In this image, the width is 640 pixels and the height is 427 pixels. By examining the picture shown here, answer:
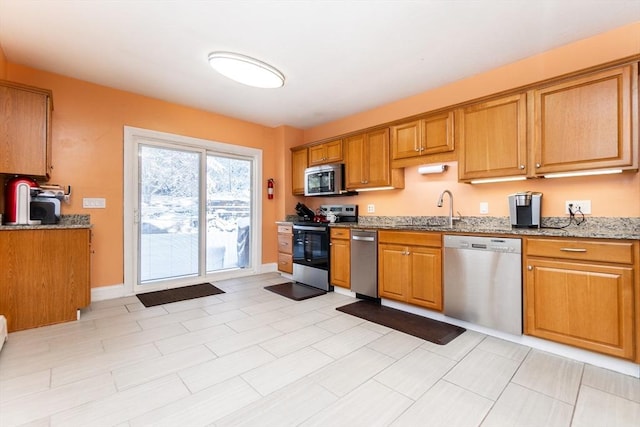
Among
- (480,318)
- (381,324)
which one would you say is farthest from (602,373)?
(381,324)

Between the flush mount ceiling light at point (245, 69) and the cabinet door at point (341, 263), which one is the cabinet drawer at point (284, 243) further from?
the flush mount ceiling light at point (245, 69)

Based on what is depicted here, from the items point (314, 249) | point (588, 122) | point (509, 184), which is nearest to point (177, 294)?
point (314, 249)

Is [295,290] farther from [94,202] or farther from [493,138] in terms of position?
[493,138]

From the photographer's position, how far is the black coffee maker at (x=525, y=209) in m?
2.59

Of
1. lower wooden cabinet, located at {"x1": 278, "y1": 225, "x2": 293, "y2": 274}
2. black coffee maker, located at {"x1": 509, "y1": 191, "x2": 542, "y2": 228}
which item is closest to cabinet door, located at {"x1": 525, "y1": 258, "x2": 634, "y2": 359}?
black coffee maker, located at {"x1": 509, "y1": 191, "x2": 542, "y2": 228}

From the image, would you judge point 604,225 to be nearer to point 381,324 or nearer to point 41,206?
point 381,324

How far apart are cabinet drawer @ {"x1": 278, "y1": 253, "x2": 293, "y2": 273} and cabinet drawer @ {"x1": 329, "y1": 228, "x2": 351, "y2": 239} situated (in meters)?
1.04

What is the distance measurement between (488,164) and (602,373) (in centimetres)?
182

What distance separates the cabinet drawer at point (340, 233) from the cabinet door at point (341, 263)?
5cm

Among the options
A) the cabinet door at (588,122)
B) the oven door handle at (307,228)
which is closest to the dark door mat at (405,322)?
the oven door handle at (307,228)

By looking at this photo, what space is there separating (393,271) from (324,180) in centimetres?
184

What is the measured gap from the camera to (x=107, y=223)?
11.6 ft

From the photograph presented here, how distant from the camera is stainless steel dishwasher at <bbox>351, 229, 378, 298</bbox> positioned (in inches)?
133

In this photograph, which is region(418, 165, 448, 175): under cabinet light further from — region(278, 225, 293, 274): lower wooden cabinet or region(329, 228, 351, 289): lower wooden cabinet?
region(278, 225, 293, 274): lower wooden cabinet
